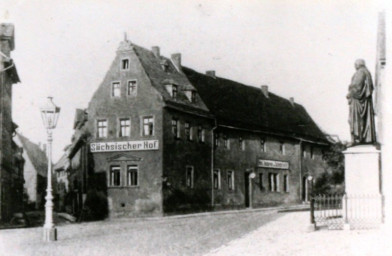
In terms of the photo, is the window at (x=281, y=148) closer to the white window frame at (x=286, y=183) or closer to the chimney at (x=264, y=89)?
the white window frame at (x=286, y=183)

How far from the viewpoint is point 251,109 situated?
45562 millimetres

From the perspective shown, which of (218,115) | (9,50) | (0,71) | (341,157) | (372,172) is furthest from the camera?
(341,157)

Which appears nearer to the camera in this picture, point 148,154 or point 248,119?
point 148,154

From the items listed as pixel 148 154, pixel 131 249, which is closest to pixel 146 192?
pixel 148 154

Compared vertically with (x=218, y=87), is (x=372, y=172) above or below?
below

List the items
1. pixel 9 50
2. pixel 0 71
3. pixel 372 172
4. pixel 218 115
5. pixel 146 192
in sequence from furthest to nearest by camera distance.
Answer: pixel 218 115 < pixel 146 192 < pixel 9 50 < pixel 0 71 < pixel 372 172

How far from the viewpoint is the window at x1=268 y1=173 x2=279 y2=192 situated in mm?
44906

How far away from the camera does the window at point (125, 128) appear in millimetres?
34447

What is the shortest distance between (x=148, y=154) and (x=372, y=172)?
62.0 ft

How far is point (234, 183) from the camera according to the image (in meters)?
40.5

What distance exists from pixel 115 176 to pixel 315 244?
73.0ft

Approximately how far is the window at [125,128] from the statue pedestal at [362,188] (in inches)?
771

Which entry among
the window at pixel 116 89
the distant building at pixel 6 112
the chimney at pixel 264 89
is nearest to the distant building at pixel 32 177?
the chimney at pixel 264 89

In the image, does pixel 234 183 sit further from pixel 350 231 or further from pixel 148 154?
pixel 350 231
